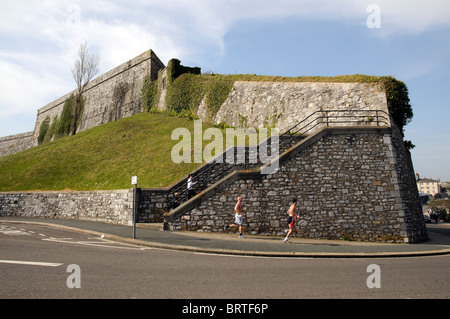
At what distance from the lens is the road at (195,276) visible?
201 inches

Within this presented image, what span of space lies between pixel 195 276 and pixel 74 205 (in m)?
15.0

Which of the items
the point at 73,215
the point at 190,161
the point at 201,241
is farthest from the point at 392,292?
the point at 73,215

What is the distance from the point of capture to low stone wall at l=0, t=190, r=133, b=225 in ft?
53.2

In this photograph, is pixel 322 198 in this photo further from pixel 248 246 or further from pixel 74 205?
pixel 74 205

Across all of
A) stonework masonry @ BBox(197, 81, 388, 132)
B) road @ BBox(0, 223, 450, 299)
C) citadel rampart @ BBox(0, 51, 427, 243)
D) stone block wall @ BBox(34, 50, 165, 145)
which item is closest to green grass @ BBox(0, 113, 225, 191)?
citadel rampart @ BBox(0, 51, 427, 243)

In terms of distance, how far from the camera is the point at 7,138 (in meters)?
62.0

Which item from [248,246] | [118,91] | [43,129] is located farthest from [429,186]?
[248,246]

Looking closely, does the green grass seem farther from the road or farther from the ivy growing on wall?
the ivy growing on wall

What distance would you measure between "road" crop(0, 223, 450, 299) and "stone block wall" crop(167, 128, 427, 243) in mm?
4606

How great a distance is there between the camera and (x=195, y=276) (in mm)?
6230

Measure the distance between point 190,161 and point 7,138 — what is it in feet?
197

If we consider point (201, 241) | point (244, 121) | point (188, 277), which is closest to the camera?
point (188, 277)

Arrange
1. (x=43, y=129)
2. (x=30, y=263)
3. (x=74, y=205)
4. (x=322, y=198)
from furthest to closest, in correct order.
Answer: (x=43, y=129) < (x=74, y=205) < (x=322, y=198) < (x=30, y=263)
